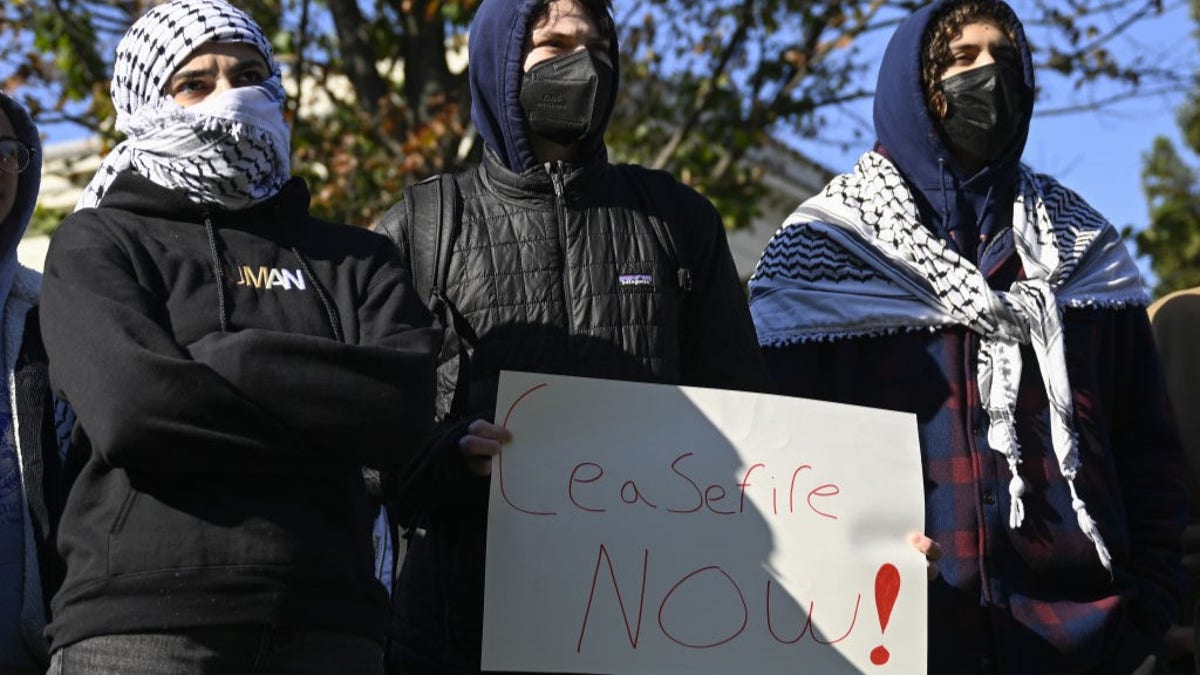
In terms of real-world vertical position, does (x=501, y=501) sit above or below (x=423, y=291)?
below

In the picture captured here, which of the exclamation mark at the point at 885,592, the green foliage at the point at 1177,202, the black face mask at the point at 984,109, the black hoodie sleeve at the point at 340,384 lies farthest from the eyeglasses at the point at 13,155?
the green foliage at the point at 1177,202

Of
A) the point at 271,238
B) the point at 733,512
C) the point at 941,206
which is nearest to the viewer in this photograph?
the point at 271,238

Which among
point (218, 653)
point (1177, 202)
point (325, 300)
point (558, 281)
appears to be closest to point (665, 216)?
point (558, 281)

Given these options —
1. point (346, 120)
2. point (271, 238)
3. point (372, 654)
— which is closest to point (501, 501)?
point (372, 654)

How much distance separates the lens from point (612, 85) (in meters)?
3.90

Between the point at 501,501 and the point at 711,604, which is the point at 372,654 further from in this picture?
the point at 711,604

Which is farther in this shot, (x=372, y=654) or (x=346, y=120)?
(x=346, y=120)

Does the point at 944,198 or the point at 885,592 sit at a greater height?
the point at 944,198

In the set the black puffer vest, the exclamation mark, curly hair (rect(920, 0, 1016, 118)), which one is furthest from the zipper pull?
curly hair (rect(920, 0, 1016, 118))

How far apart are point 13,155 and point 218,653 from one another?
4.90 feet

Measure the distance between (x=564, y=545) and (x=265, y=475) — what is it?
701 millimetres

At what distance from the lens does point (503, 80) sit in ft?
12.7

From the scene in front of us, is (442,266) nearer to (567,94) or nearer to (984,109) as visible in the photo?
(567,94)

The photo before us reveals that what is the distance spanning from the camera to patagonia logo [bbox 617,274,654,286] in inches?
147
